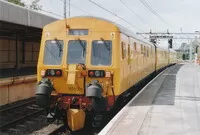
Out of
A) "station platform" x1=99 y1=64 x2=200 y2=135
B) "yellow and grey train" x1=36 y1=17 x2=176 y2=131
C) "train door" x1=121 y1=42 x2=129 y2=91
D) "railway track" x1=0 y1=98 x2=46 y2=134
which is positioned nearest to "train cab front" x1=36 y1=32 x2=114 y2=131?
"yellow and grey train" x1=36 y1=17 x2=176 y2=131

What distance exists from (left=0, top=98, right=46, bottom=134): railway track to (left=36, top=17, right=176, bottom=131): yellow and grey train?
4.78 feet

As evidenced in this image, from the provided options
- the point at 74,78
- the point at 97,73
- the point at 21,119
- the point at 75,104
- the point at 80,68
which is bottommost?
the point at 21,119

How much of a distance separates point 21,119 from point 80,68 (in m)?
3.48

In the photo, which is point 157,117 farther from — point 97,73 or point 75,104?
point 75,104

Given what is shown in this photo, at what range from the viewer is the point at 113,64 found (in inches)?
408

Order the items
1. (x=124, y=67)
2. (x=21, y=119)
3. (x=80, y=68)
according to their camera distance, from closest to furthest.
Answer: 1. (x=80, y=68)
2. (x=124, y=67)
3. (x=21, y=119)

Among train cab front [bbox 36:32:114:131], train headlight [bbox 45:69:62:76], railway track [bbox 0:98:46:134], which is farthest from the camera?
railway track [bbox 0:98:46:134]

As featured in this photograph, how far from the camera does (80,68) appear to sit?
33.4ft

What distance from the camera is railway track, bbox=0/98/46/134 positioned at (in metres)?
11.3

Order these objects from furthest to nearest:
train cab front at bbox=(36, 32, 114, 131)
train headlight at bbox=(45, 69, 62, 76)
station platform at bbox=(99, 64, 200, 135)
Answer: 1. train headlight at bbox=(45, 69, 62, 76)
2. train cab front at bbox=(36, 32, 114, 131)
3. station platform at bbox=(99, 64, 200, 135)

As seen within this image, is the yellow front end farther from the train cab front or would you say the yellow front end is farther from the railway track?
the railway track

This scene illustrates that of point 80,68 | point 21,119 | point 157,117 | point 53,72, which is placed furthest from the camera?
point 21,119

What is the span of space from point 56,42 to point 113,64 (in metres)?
1.73

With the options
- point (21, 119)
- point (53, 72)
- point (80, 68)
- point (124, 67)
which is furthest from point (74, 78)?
point (21, 119)
